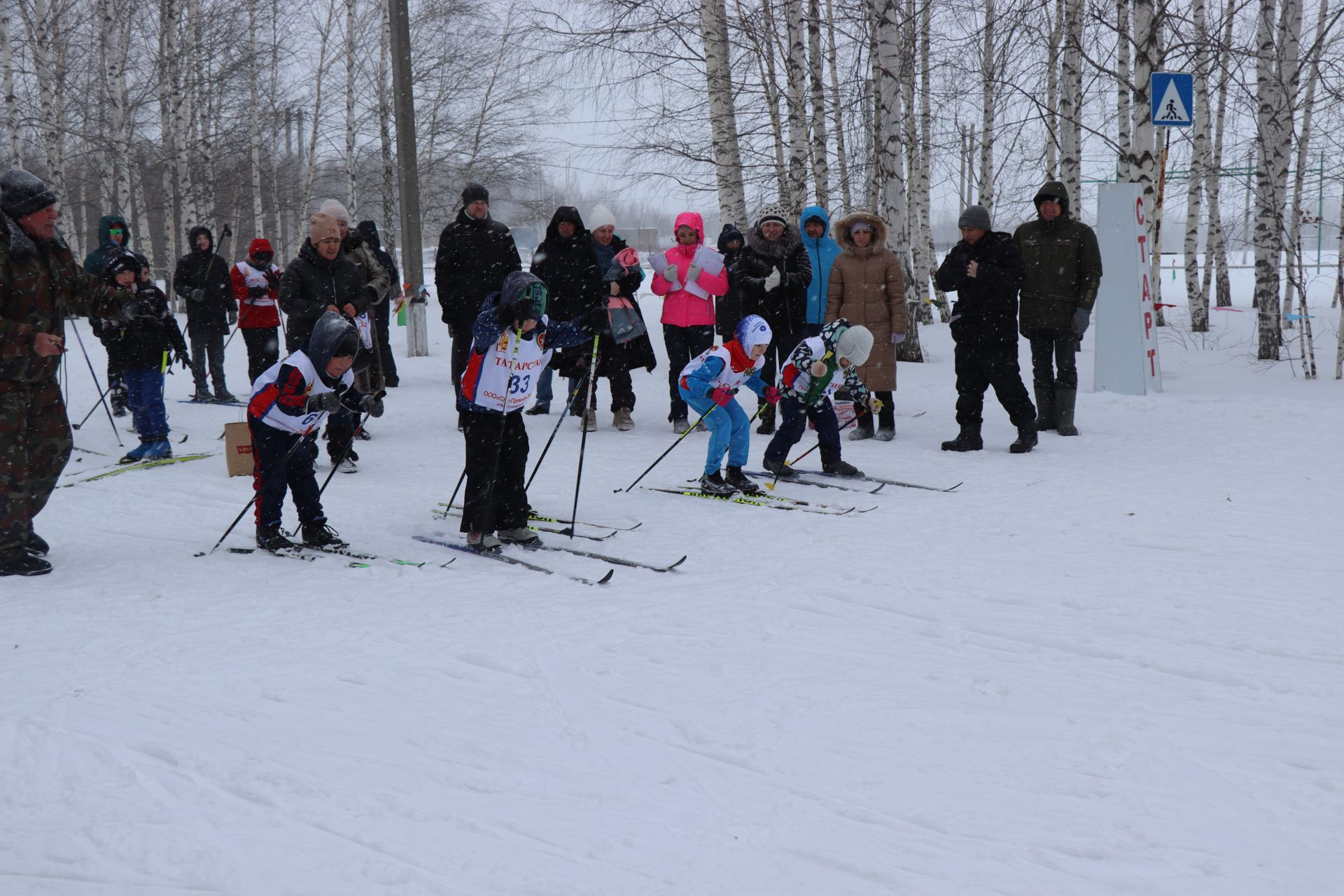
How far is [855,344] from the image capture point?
6801 mm

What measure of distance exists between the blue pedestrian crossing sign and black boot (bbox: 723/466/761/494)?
506 cm

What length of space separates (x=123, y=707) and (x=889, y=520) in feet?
12.9

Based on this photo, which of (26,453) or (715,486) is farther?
(715,486)

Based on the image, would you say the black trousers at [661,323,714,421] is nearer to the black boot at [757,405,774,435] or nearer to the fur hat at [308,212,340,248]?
the black boot at [757,405,774,435]

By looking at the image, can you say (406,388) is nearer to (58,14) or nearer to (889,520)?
(889,520)

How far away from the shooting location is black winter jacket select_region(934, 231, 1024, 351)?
7.87 m

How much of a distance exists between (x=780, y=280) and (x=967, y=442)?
74.3 inches

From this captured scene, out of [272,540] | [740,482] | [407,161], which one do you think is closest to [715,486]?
[740,482]

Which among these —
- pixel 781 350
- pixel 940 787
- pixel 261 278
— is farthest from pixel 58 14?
pixel 940 787

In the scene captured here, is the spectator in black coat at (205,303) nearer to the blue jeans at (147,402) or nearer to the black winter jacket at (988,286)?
the blue jeans at (147,402)

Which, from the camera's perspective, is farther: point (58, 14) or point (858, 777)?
point (58, 14)

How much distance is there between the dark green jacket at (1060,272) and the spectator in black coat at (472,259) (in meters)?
3.93

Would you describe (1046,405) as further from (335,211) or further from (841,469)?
(335,211)

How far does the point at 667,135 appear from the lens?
48.2ft
